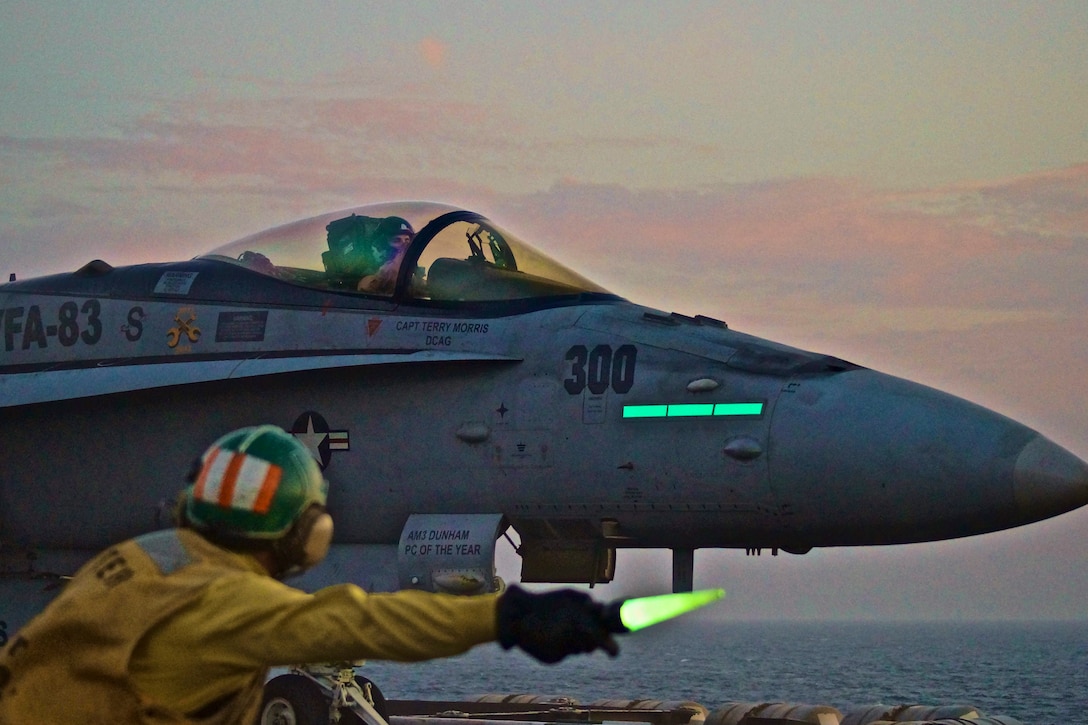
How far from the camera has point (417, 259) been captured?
1060 cm

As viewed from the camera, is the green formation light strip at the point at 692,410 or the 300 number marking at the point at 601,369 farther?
the 300 number marking at the point at 601,369

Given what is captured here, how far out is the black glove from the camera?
Result: 265 centimetres

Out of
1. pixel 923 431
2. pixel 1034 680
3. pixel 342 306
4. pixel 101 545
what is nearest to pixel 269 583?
pixel 923 431

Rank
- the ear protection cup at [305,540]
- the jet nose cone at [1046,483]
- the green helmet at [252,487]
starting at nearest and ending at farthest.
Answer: the green helmet at [252,487]
the ear protection cup at [305,540]
the jet nose cone at [1046,483]

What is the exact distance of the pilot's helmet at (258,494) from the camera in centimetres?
315

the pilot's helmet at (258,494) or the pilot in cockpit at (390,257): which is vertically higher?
the pilot in cockpit at (390,257)

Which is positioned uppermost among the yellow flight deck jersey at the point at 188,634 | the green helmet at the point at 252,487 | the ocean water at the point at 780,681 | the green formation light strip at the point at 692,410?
the green formation light strip at the point at 692,410

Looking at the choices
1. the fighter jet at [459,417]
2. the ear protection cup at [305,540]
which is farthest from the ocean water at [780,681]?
the ear protection cup at [305,540]

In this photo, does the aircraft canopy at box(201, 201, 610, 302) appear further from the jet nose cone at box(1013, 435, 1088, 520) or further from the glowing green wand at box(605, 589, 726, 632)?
the glowing green wand at box(605, 589, 726, 632)

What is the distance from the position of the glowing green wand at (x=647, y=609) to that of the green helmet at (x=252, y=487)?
0.85 meters

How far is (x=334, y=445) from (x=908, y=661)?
86.4 metres

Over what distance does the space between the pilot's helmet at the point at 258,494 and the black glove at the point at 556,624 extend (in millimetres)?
690

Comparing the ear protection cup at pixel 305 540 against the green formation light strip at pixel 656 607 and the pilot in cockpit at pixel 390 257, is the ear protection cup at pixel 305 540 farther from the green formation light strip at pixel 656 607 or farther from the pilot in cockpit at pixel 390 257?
the pilot in cockpit at pixel 390 257

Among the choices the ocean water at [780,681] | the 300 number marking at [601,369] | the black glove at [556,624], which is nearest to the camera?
the black glove at [556,624]
